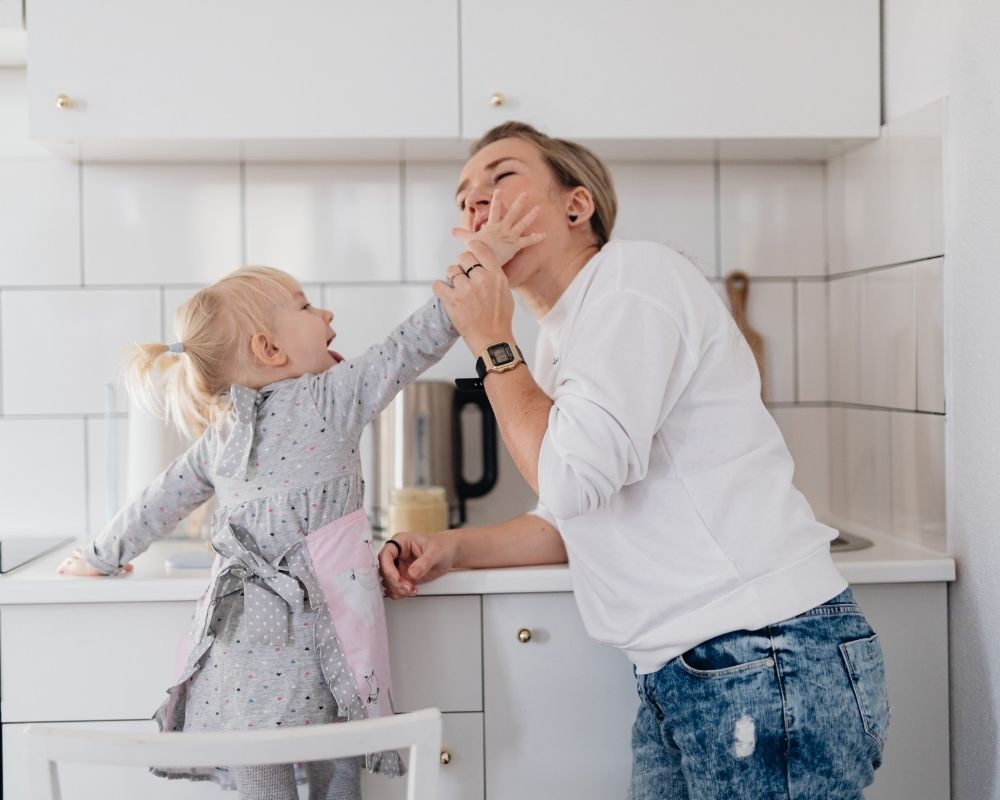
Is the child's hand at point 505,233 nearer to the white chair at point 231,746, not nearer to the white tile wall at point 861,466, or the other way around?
the white chair at point 231,746

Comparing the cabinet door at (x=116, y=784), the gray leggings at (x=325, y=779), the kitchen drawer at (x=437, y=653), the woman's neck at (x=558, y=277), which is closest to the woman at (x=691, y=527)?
the woman's neck at (x=558, y=277)

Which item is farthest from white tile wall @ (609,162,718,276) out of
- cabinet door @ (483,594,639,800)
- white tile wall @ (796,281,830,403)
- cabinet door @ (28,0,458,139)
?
cabinet door @ (483,594,639,800)

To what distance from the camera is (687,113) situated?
1.52 m

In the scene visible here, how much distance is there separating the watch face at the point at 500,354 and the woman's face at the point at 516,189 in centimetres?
17

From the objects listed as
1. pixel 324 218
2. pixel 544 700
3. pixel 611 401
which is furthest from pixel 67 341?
Answer: pixel 611 401

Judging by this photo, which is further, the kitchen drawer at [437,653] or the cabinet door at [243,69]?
the cabinet door at [243,69]

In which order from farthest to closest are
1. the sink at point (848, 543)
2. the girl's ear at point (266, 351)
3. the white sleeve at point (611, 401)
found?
the sink at point (848, 543) < the girl's ear at point (266, 351) < the white sleeve at point (611, 401)

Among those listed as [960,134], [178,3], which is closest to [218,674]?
[178,3]

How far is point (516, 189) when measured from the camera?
1.26m

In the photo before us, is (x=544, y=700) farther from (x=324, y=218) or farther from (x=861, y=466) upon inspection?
(x=324, y=218)

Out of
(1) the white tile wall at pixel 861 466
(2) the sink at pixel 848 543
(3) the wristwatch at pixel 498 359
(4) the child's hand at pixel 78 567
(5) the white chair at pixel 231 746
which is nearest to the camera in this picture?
(5) the white chair at pixel 231 746

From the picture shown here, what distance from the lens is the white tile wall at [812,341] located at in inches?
71.5

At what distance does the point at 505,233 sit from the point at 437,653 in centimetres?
58

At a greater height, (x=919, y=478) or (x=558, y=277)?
(x=558, y=277)
